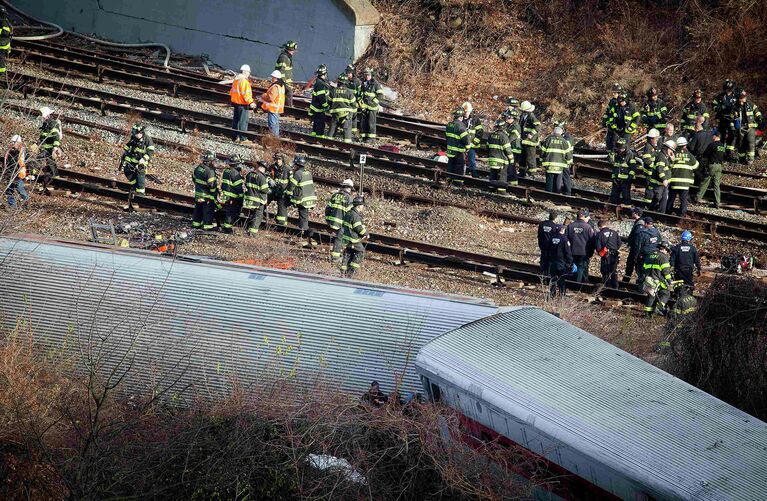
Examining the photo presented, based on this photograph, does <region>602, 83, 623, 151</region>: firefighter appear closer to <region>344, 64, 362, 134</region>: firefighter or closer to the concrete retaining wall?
<region>344, 64, 362, 134</region>: firefighter

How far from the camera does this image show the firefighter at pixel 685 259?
1669cm

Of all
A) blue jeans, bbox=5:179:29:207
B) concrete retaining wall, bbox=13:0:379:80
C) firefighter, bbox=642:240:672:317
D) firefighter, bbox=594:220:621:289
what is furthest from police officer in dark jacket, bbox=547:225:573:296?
concrete retaining wall, bbox=13:0:379:80

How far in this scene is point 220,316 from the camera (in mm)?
12992

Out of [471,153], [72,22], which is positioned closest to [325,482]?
[471,153]

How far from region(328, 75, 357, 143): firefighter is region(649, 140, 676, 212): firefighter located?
20.8ft

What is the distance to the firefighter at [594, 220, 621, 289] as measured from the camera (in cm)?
1727

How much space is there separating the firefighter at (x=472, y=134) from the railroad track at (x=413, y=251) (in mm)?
3269

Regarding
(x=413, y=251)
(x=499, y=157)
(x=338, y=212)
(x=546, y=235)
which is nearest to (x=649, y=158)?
(x=499, y=157)

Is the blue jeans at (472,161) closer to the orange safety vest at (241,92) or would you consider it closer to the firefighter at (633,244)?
the firefighter at (633,244)

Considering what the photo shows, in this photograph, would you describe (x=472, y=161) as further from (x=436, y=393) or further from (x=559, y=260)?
(x=436, y=393)

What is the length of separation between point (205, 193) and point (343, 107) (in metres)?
4.61

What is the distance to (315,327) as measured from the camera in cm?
1289

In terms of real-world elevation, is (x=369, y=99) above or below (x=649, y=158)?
above

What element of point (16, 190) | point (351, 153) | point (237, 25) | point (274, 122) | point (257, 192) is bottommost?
point (16, 190)
